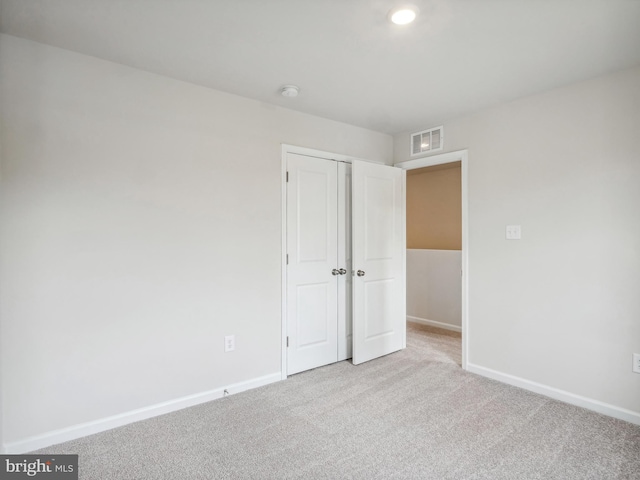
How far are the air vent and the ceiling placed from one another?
726 millimetres

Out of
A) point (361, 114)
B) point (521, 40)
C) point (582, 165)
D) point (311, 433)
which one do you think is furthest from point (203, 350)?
point (582, 165)

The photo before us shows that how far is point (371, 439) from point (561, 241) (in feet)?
6.69

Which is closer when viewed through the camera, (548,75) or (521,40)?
(521,40)

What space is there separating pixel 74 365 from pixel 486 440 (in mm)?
2584

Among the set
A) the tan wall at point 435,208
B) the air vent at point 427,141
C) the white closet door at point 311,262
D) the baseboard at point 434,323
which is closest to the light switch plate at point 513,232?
the air vent at point 427,141

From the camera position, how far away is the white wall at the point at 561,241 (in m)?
2.42

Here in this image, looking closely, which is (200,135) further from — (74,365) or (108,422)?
(108,422)

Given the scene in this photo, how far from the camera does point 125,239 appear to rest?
7.70 ft

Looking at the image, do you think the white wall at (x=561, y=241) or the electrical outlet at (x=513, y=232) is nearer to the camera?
the white wall at (x=561, y=241)

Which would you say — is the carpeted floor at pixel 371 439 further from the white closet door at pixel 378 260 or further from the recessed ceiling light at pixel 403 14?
the recessed ceiling light at pixel 403 14

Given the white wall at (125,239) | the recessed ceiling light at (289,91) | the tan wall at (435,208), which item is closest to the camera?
the white wall at (125,239)

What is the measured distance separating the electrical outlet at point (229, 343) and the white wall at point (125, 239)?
0.04m

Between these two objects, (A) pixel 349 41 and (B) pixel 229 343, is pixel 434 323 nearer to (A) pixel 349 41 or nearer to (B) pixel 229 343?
(B) pixel 229 343

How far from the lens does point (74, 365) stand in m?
2.18
